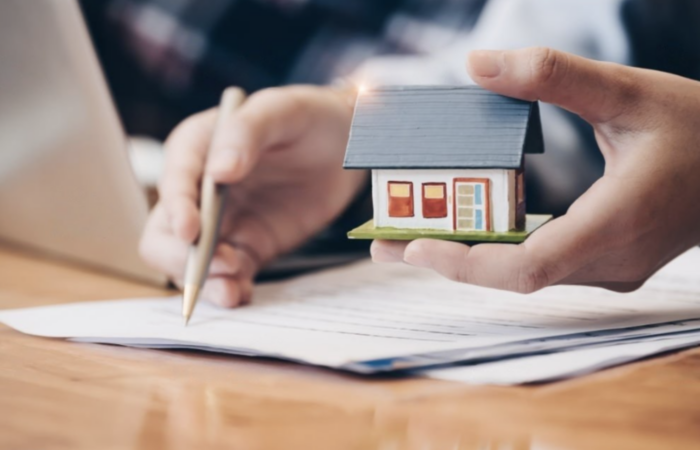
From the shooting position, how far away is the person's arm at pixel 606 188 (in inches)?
13.1

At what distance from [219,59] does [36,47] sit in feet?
1.48

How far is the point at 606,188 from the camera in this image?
0.35 metres

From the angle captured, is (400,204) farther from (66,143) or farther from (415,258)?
(66,143)

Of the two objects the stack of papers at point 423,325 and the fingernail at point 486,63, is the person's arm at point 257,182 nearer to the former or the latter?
the stack of papers at point 423,325

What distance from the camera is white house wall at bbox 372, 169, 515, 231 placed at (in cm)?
33

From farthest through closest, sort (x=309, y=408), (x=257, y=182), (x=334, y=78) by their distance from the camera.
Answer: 1. (x=334, y=78)
2. (x=257, y=182)
3. (x=309, y=408)

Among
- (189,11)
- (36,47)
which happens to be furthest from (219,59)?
(36,47)

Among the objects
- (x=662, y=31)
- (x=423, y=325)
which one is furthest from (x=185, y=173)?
(x=662, y=31)

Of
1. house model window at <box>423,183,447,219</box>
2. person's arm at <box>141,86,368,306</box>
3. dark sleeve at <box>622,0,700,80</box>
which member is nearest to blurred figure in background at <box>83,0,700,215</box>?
dark sleeve at <box>622,0,700,80</box>

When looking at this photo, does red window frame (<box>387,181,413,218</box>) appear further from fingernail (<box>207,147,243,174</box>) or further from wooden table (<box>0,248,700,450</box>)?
fingernail (<box>207,147,243,174</box>)

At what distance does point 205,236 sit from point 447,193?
213mm

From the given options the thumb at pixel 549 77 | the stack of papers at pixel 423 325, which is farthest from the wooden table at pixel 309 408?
the thumb at pixel 549 77

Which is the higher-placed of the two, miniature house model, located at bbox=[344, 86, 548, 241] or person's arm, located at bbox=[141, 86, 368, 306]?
person's arm, located at bbox=[141, 86, 368, 306]

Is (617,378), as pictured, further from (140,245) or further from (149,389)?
(140,245)
